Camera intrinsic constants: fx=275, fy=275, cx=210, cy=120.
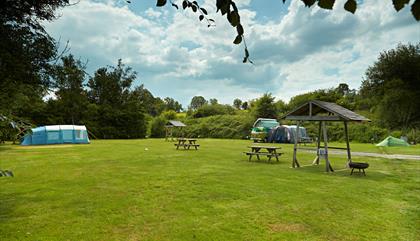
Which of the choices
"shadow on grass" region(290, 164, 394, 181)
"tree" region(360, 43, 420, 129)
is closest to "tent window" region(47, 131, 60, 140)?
"shadow on grass" region(290, 164, 394, 181)

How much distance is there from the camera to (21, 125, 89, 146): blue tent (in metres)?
24.9

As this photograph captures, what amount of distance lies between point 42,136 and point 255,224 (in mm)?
25953

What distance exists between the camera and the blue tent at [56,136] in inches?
980

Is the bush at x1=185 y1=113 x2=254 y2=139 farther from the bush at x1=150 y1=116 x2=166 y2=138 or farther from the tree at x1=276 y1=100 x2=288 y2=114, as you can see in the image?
the tree at x1=276 y1=100 x2=288 y2=114

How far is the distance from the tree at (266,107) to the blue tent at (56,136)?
22074 millimetres

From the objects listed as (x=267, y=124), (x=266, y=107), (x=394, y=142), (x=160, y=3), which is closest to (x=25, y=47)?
(x=160, y=3)

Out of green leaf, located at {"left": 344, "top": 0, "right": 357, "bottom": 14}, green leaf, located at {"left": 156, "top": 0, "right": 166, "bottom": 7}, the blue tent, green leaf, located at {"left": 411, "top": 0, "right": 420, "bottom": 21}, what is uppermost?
green leaf, located at {"left": 156, "top": 0, "right": 166, "bottom": 7}

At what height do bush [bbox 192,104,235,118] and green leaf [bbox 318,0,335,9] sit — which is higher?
bush [bbox 192,104,235,118]

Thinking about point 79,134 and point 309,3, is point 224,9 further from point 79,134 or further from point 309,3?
point 79,134

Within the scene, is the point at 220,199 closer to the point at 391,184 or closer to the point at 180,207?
the point at 180,207

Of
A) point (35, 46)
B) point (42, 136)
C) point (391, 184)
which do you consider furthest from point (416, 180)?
point (42, 136)

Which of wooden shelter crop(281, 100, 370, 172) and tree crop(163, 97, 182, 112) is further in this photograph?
tree crop(163, 97, 182, 112)

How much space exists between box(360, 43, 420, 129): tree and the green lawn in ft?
59.5

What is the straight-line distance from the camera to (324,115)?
11.1 metres
